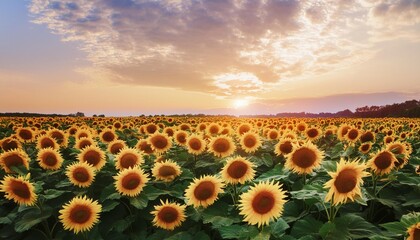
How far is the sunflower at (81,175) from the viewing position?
588cm

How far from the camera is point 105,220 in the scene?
5629mm

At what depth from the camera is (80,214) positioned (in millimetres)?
4949

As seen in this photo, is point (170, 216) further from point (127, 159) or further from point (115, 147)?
point (115, 147)

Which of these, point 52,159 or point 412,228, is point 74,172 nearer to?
point 52,159

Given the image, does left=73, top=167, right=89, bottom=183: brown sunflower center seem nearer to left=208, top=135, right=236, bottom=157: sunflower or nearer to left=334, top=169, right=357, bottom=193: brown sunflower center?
left=208, top=135, right=236, bottom=157: sunflower

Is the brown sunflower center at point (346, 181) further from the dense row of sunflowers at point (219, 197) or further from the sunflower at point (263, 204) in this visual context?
the sunflower at point (263, 204)

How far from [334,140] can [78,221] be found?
8.50m

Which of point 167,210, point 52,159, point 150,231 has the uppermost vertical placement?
point 52,159

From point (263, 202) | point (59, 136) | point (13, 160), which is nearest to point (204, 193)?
point (263, 202)

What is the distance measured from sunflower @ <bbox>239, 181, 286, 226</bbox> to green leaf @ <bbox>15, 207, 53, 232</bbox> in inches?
121

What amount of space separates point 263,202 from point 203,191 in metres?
1.05

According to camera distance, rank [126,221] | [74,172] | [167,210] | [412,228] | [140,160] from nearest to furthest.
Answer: [412,228] < [167,210] < [126,221] < [74,172] < [140,160]

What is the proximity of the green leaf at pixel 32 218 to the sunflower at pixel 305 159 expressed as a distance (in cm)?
361

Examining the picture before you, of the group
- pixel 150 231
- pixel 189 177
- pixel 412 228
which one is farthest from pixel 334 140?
pixel 412 228
